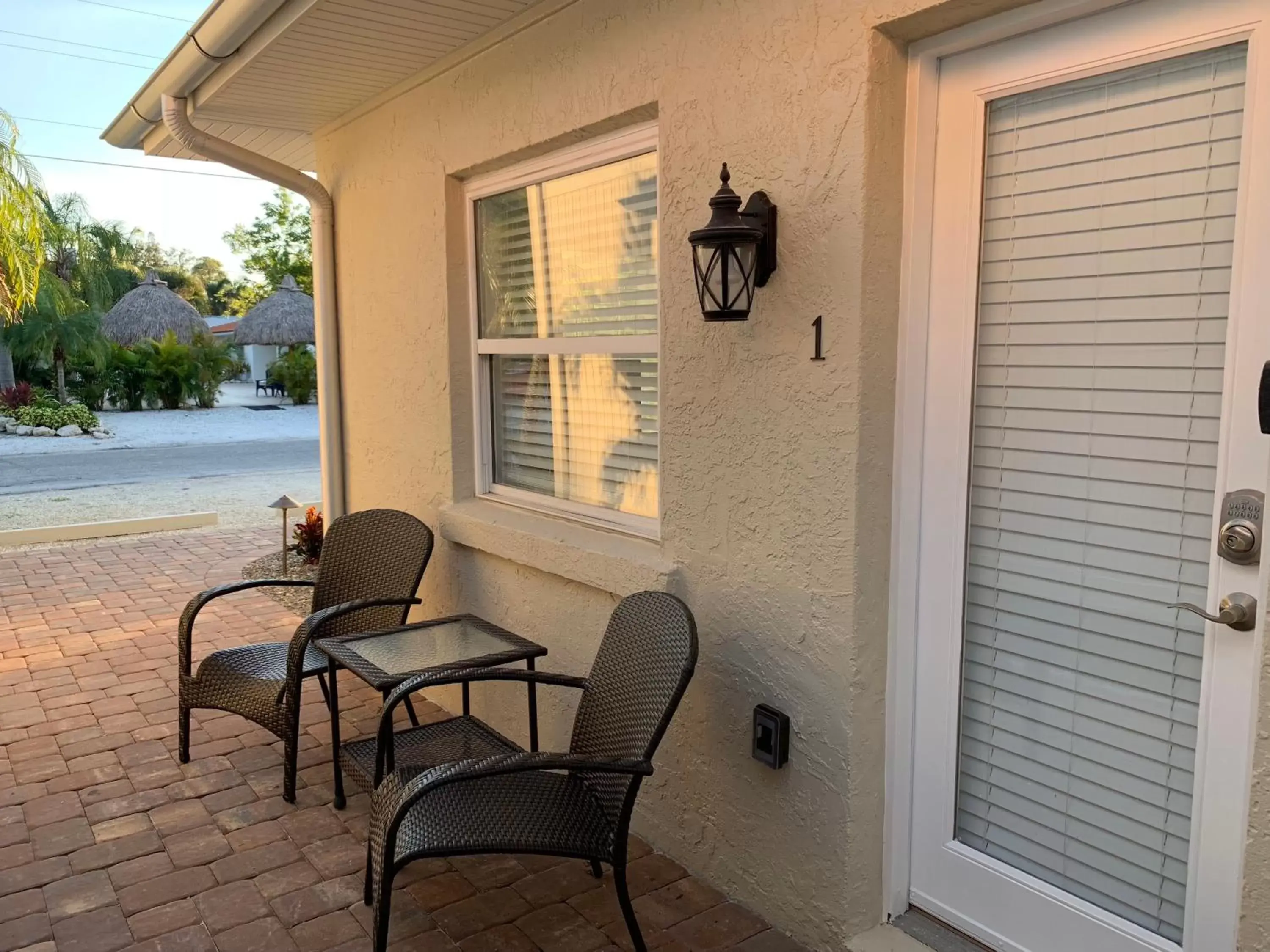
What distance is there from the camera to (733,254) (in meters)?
2.48

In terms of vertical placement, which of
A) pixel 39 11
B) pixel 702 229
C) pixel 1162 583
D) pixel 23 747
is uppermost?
pixel 39 11

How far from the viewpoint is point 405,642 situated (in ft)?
10.8

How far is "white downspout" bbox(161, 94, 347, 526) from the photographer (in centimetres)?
493

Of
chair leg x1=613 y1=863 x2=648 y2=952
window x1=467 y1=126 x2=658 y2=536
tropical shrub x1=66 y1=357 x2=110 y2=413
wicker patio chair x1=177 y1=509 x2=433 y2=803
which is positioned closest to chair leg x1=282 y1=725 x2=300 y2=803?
wicker patio chair x1=177 y1=509 x2=433 y2=803

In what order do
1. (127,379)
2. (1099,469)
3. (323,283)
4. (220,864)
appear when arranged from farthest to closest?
(127,379), (323,283), (220,864), (1099,469)

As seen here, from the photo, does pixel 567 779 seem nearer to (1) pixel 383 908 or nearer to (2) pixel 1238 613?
(1) pixel 383 908

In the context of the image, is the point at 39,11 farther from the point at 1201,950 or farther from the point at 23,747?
the point at 1201,950

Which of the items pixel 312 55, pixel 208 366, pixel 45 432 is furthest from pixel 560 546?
pixel 208 366

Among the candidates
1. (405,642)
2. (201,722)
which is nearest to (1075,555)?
(405,642)

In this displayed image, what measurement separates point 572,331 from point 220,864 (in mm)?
2250

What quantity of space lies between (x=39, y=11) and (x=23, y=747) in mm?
22979

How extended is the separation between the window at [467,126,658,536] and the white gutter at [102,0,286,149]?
1046 millimetres

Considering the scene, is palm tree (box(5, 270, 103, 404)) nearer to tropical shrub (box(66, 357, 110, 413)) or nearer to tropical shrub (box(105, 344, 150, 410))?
tropical shrub (box(66, 357, 110, 413))

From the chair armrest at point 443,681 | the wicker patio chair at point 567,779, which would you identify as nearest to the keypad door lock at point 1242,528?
the wicker patio chair at point 567,779
